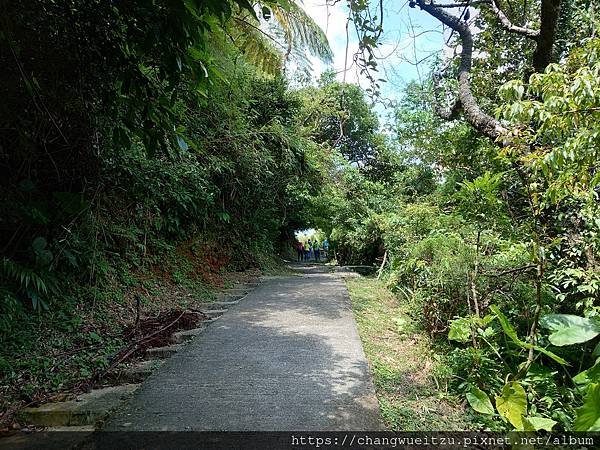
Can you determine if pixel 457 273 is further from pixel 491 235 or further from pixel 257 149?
pixel 257 149

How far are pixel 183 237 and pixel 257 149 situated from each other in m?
2.54

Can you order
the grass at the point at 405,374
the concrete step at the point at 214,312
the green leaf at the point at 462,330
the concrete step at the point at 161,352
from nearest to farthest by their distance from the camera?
the grass at the point at 405,374 < the green leaf at the point at 462,330 < the concrete step at the point at 161,352 < the concrete step at the point at 214,312

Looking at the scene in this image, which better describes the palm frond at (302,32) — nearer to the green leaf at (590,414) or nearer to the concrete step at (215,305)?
the concrete step at (215,305)

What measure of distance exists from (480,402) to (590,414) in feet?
2.26

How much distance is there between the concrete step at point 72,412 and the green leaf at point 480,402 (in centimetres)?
265

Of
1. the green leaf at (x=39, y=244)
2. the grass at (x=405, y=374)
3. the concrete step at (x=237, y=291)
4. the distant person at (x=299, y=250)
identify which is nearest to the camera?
the grass at (x=405, y=374)

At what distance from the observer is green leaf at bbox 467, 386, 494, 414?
2707 mm

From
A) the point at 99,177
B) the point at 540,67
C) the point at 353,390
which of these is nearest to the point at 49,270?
the point at 99,177

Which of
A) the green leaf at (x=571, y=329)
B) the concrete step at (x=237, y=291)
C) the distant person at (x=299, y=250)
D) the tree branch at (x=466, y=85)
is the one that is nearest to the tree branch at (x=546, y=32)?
the tree branch at (x=466, y=85)

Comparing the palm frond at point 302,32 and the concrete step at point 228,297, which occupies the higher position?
the palm frond at point 302,32

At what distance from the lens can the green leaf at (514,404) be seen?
2.53 metres

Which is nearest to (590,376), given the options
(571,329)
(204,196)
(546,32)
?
(571,329)

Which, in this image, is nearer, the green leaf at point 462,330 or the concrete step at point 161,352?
the green leaf at point 462,330

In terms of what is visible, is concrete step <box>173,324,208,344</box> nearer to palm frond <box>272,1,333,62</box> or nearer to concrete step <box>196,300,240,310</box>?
concrete step <box>196,300,240,310</box>
